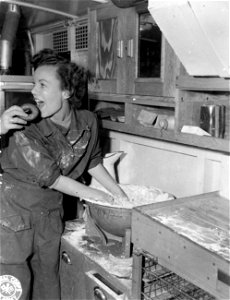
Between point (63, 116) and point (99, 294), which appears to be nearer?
point (99, 294)

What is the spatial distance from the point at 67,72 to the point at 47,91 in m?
0.20

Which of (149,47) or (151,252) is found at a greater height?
(149,47)

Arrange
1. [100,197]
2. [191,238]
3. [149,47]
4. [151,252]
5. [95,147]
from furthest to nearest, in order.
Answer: [95,147] → [149,47] → [100,197] → [151,252] → [191,238]

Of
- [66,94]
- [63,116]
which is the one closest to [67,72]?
[66,94]

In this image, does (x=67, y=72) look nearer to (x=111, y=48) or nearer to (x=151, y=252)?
(x=111, y=48)

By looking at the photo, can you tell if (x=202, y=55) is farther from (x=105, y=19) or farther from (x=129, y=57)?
(x=105, y=19)

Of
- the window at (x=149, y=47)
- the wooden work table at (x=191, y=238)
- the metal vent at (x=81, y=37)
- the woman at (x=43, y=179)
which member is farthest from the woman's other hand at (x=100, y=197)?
the metal vent at (x=81, y=37)

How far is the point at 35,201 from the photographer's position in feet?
7.37

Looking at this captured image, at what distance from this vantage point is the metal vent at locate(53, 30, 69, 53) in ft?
10.4

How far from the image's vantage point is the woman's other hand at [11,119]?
2016mm

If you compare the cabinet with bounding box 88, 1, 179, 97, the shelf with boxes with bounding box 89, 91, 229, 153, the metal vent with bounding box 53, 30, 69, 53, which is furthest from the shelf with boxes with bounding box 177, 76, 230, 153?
the metal vent with bounding box 53, 30, 69, 53

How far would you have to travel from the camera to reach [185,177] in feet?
7.82

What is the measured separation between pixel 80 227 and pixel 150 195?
53 cm

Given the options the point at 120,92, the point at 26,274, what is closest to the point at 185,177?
the point at 120,92
